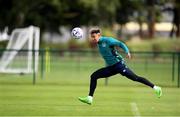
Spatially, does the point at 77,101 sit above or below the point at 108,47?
below

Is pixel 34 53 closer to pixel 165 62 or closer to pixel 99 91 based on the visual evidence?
pixel 99 91

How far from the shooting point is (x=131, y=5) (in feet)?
250

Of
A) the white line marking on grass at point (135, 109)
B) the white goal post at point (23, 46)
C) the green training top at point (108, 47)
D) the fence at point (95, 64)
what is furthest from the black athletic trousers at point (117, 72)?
the fence at point (95, 64)

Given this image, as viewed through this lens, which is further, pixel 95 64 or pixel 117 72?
pixel 95 64

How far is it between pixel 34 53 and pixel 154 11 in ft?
172

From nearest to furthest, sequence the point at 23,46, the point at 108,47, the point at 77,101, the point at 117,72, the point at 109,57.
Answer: the point at 108,47
the point at 109,57
the point at 117,72
the point at 77,101
the point at 23,46

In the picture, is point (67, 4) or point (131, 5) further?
point (131, 5)

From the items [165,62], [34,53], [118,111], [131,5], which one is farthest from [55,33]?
[118,111]

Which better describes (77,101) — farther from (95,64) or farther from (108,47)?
(95,64)

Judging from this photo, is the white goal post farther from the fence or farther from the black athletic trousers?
the black athletic trousers

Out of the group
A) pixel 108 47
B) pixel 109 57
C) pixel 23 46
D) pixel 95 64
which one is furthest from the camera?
pixel 95 64

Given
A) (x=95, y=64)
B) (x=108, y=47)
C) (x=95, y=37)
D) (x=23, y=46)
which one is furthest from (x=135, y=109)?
(x=95, y=64)

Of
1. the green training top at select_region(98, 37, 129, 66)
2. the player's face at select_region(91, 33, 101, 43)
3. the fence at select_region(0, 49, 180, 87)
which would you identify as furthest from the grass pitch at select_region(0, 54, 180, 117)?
the fence at select_region(0, 49, 180, 87)

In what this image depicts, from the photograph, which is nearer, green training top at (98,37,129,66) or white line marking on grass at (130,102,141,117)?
white line marking on grass at (130,102,141,117)
